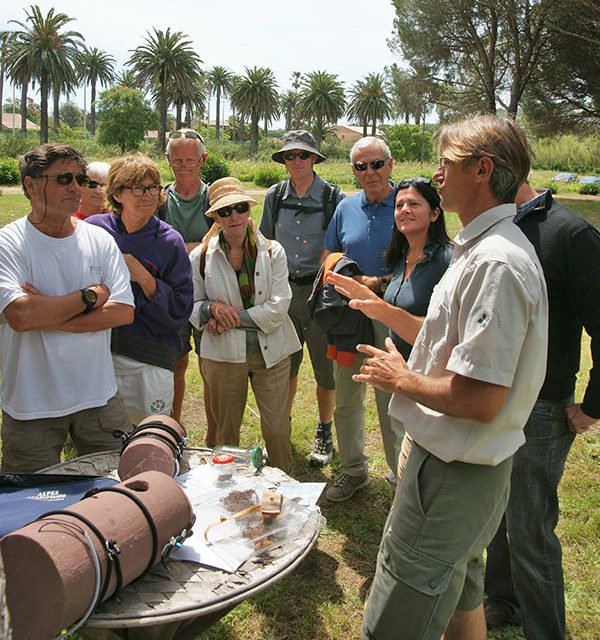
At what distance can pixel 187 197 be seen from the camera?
4.39m

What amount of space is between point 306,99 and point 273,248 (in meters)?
79.3

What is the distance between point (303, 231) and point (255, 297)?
3.48ft

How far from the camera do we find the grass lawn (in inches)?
112

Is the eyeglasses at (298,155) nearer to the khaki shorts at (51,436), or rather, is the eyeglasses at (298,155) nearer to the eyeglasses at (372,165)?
the eyeglasses at (372,165)

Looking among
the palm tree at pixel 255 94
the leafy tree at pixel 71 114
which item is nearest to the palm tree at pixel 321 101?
the palm tree at pixel 255 94

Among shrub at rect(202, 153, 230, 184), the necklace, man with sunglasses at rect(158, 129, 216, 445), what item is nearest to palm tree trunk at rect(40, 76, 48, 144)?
shrub at rect(202, 153, 230, 184)

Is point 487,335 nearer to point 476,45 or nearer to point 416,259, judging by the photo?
point 416,259

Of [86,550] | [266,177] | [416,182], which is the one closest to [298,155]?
[416,182]

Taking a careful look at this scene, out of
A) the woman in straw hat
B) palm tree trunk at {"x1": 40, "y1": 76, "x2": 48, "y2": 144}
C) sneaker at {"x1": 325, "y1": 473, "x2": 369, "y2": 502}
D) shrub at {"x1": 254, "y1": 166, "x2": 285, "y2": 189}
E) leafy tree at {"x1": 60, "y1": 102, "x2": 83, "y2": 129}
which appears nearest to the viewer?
the woman in straw hat

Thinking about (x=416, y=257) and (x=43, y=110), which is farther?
(x=43, y=110)

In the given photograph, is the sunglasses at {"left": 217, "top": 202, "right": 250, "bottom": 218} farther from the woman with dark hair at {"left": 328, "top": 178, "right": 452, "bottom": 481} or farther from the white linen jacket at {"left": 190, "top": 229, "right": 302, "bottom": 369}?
the woman with dark hair at {"left": 328, "top": 178, "right": 452, "bottom": 481}

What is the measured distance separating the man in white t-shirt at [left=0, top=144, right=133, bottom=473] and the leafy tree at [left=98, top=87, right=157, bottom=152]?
188ft

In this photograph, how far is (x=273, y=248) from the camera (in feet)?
12.1

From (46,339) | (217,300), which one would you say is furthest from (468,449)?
(217,300)
